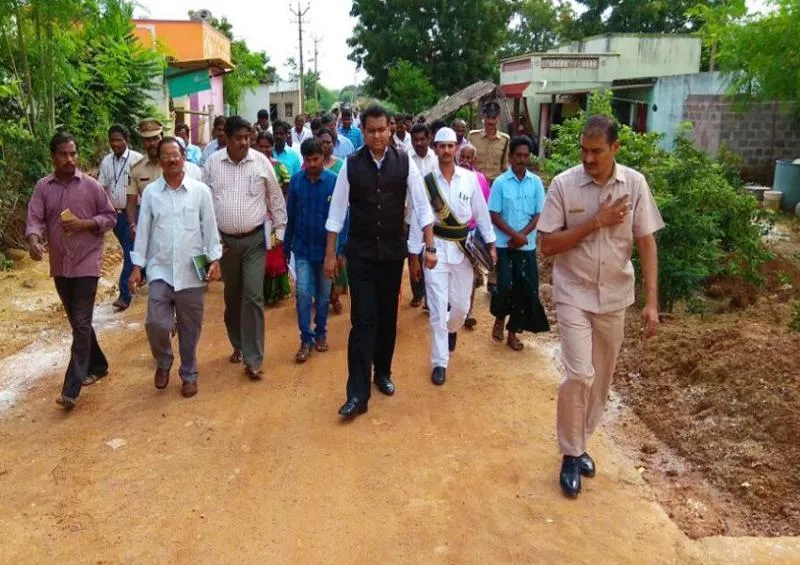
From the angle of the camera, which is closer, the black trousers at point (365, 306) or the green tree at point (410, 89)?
the black trousers at point (365, 306)

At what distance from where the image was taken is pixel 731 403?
16.1 ft

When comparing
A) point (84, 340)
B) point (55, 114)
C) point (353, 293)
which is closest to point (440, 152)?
point (353, 293)

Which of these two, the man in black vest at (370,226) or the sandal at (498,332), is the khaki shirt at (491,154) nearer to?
the sandal at (498,332)

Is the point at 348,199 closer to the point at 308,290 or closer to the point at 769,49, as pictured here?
the point at 308,290

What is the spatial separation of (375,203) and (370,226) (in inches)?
6.2

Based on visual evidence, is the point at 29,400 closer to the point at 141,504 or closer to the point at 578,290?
the point at 141,504

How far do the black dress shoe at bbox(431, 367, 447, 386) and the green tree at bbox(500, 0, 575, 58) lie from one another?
1598 inches

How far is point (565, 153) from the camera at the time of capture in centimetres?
943

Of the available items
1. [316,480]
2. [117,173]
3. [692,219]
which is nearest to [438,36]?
[117,173]

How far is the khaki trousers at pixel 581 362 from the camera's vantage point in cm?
393

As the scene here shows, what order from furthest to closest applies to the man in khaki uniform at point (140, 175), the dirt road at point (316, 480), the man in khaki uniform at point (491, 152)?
the man in khaki uniform at point (491, 152) < the man in khaki uniform at point (140, 175) < the dirt road at point (316, 480)

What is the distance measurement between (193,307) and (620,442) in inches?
122

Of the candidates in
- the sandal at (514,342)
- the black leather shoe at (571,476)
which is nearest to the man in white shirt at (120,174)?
the sandal at (514,342)

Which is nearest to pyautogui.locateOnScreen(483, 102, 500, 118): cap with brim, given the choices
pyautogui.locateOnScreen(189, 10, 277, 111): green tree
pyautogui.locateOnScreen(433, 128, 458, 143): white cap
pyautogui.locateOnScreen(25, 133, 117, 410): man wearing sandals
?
pyautogui.locateOnScreen(433, 128, 458, 143): white cap
